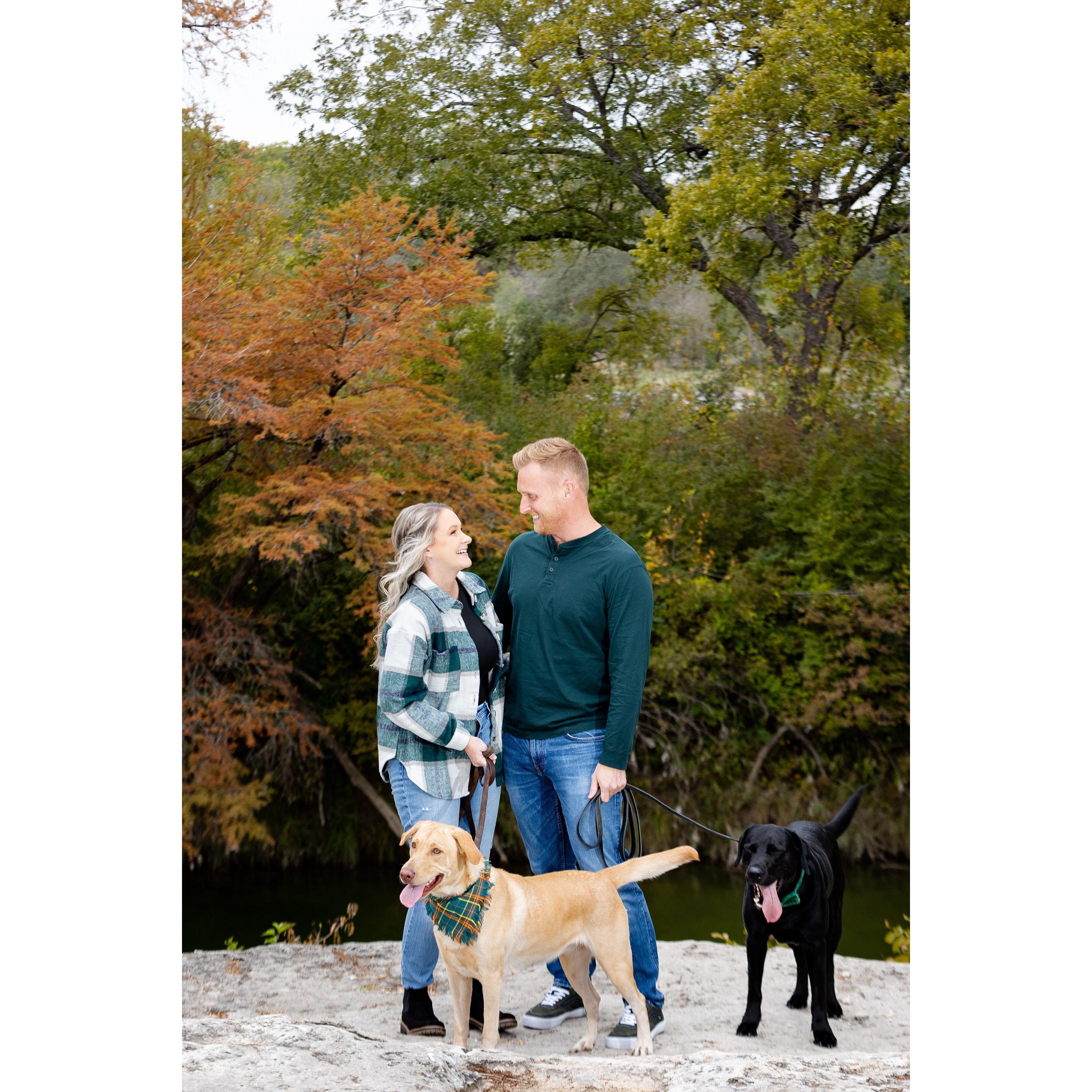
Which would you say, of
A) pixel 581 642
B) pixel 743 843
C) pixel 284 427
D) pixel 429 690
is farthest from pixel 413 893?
pixel 284 427

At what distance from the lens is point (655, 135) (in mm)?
6984

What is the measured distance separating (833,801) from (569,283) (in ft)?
14.1

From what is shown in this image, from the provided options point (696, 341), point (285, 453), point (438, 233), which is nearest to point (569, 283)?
point (696, 341)

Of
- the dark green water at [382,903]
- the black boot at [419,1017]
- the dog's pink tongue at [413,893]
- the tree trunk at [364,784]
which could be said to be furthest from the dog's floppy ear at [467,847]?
the tree trunk at [364,784]

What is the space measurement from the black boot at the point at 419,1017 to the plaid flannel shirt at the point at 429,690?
0.63 m

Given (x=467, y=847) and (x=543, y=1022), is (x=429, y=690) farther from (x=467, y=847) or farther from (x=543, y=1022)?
(x=543, y=1022)

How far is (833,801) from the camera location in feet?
21.5

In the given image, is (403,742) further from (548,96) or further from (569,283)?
(548,96)

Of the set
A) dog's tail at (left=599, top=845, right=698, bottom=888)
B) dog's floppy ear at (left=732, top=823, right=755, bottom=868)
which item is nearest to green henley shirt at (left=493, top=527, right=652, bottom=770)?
dog's tail at (left=599, top=845, right=698, bottom=888)

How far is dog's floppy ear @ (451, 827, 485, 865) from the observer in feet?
7.30

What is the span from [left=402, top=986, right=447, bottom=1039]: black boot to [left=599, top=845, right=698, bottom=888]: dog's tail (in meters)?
0.67

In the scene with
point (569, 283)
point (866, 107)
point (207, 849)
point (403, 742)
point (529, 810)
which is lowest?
point (207, 849)

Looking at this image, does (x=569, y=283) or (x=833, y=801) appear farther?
(x=569, y=283)

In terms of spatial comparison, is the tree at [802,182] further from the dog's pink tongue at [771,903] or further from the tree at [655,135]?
the dog's pink tongue at [771,903]
